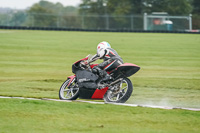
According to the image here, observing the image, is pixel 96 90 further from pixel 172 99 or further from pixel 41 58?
pixel 41 58

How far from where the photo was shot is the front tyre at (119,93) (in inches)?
375

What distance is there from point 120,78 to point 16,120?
2909mm

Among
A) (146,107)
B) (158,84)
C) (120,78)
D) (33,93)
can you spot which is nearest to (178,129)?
(146,107)

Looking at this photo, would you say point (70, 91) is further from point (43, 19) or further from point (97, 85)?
point (43, 19)

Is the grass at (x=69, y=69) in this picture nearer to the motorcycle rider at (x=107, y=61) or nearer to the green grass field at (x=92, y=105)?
the green grass field at (x=92, y=105)

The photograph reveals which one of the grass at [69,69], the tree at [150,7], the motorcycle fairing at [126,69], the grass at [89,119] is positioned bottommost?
the grass at [69,69]

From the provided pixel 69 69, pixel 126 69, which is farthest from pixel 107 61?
pixel 69 69

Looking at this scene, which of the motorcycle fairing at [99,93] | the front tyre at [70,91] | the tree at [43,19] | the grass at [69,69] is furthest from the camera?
the tree at [43,19]

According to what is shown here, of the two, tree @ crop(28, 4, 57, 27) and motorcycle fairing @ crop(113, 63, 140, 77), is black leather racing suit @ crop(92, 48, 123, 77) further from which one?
tree @ crop(28, 4, 57, 27)

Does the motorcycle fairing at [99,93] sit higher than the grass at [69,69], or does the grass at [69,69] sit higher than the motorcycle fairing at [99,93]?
the motorcycle fairing at [99,93]

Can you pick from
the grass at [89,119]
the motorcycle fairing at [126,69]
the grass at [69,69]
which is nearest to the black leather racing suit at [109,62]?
the motorcycle fairing at [126,69]

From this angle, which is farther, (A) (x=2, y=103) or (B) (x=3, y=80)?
(B) (x=3, y=80)

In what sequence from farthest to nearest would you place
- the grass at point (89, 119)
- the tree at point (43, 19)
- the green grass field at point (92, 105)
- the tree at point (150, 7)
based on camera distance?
the tree at point (150, 7), the tree at point (43, 19), the green grass field at point (92, 105), the grass at point (89, 119)

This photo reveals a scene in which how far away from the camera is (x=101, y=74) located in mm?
9898
